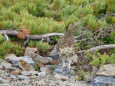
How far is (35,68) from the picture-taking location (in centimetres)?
584

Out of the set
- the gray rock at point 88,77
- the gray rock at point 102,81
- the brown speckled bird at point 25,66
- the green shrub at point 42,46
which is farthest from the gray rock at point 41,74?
the green shrub at point 42,46

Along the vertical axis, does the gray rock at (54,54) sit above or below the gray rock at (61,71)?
below

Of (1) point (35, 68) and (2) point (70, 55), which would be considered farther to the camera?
(1) point (35, 68)

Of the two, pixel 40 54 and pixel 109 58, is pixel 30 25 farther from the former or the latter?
pixel 109 58

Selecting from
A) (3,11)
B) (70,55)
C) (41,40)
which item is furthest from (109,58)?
(3,11)

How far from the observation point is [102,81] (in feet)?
16.3

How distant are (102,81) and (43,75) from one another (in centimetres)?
91

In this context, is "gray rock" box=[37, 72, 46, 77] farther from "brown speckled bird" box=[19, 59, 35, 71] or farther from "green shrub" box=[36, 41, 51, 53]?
"green shrub" box=[36, 41, 51, 53]

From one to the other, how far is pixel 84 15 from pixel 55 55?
5.95 ft

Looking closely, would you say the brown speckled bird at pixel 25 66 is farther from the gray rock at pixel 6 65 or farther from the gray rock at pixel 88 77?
the gray rock at pixel 88 77

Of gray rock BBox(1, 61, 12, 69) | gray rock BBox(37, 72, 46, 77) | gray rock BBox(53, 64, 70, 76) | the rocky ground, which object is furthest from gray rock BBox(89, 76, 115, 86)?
gray rock BBox(1, 61, 12, 69)

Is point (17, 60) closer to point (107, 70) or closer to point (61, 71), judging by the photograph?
point (61, 71)

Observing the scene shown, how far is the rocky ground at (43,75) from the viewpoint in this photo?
4980 mm

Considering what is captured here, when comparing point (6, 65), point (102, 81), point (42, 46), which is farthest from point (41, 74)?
point (42, 46)
